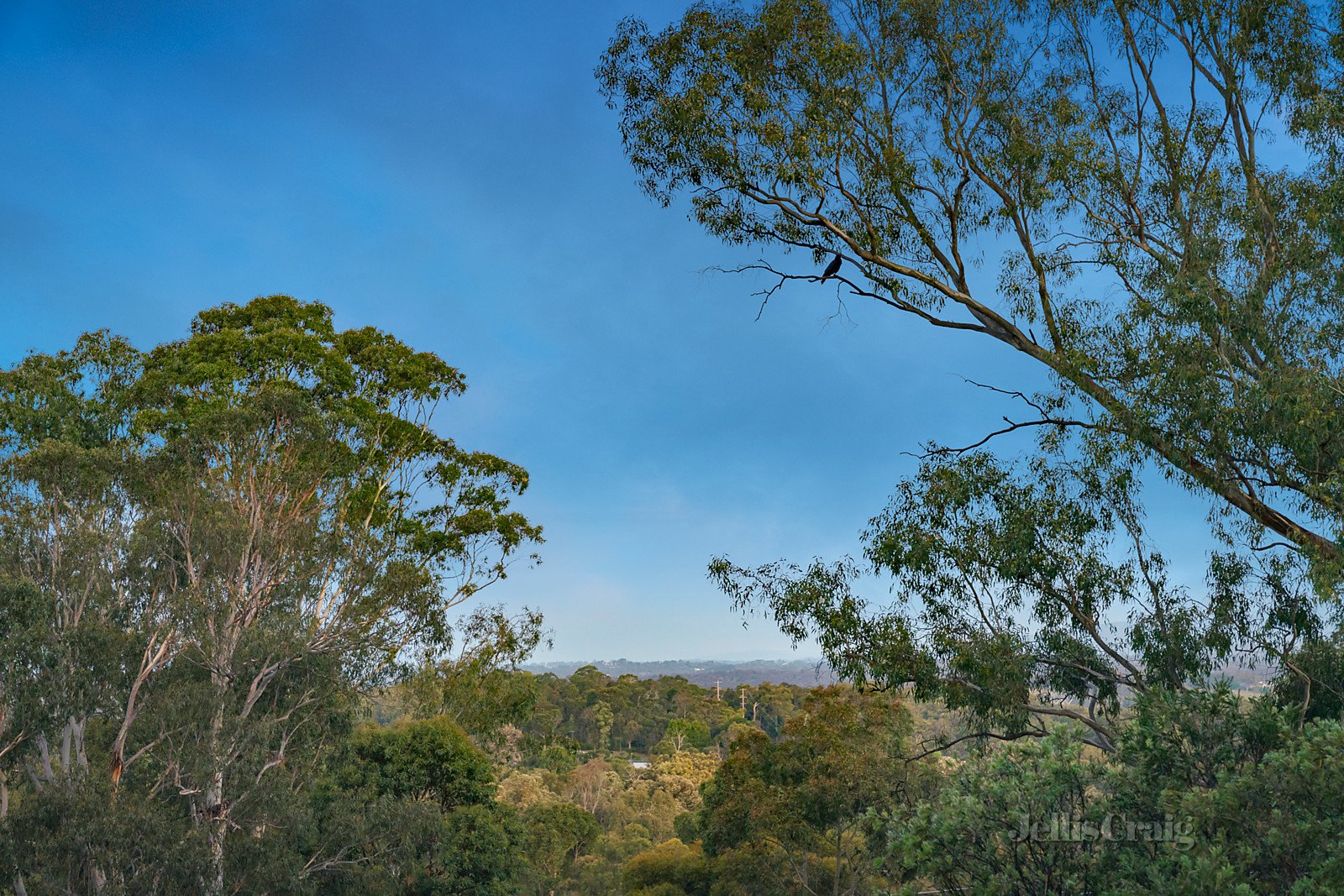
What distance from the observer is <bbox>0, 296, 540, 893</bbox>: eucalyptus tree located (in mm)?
11539

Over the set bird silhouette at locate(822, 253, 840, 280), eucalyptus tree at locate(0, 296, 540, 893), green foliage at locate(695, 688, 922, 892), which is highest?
bird silhouette at locate(822, 253, 840, 280)

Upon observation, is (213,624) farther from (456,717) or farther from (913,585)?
(913,585)

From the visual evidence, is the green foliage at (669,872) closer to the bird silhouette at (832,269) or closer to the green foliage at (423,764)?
the green foliage at (423,764)

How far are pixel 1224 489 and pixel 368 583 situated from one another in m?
11.3

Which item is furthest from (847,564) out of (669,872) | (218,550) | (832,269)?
(669,872)

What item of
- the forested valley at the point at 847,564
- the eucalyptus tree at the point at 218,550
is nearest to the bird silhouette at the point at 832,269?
the forested valley at the point at 847,564

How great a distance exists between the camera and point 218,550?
12789 millimetres

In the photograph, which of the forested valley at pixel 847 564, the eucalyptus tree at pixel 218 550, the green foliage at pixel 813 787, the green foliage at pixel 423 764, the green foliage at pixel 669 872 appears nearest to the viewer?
the forested valley at pixel 847 564

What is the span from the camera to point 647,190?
33.6 feet

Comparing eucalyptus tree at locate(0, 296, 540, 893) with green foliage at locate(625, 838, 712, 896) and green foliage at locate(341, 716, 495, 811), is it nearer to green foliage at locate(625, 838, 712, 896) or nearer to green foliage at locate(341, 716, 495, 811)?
green foliage at locate(341, 716, 495, 811)

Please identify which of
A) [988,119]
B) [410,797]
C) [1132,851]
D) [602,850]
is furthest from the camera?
[602,850]

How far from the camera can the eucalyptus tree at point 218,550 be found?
1154cm

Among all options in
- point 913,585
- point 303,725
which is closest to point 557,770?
point 303,725

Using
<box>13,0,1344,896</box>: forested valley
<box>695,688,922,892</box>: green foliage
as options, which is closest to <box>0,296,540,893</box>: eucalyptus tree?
<box>13,0,1344,896</box>: forested valley
